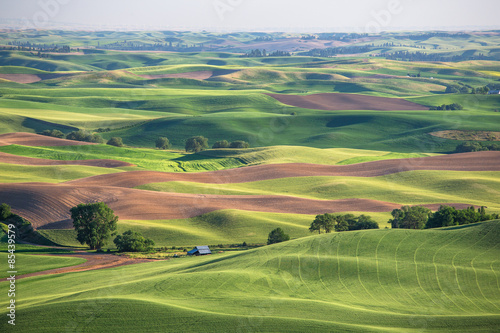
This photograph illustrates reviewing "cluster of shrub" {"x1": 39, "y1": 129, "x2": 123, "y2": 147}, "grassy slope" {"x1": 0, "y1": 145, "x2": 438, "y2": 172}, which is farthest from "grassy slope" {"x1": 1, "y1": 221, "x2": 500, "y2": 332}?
"cluster of shrub" {"x1": 39, "y1": 129, "x2": 123, "y2": 147}

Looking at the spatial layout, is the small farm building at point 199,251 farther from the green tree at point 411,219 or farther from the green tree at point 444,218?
the green tree at point 444,218

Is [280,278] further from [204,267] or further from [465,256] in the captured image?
[465,256]

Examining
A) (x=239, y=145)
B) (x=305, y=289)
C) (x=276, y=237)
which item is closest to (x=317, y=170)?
(x=239, y=145)

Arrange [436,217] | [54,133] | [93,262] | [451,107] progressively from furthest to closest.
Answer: [451,107] → [54,133] → [436,217] → [93,262]

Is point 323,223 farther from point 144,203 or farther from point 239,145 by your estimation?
point 239,145

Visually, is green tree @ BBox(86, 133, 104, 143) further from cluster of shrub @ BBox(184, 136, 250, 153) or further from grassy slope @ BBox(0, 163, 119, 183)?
grassy slope @ BBox(0, 163, 119, 183)

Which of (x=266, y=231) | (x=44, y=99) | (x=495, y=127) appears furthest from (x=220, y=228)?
(x=44, y=99)
